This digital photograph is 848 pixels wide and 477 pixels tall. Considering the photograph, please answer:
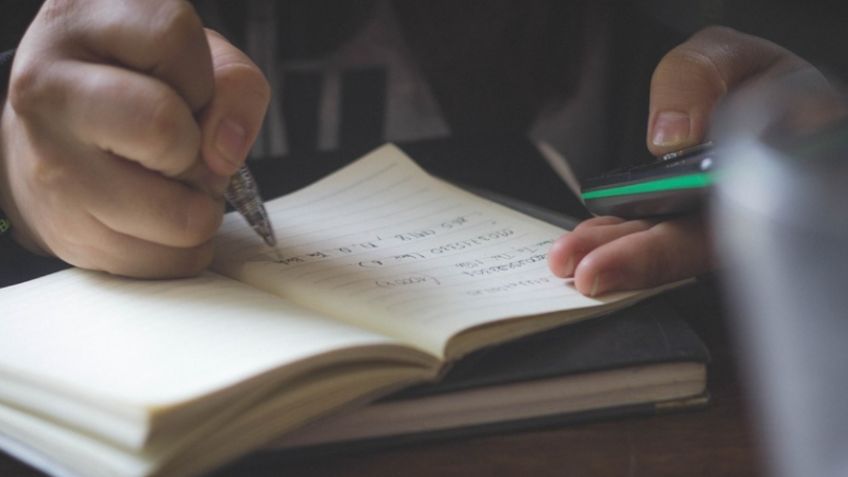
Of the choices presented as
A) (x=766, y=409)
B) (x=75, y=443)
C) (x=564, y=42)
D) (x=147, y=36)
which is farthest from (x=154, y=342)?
(x=564, y=42)

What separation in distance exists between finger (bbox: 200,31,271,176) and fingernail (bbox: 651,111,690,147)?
25 cm

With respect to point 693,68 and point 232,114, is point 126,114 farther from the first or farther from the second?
point 693,68

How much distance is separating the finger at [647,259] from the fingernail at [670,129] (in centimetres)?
6

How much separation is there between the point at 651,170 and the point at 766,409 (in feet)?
0.86

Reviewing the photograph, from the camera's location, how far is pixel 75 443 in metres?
0.40

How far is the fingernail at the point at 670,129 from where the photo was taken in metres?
0.59

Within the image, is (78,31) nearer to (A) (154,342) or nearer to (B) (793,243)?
(A) (154,342)

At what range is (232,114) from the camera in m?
0.54

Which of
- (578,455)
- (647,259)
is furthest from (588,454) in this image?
(647,259)

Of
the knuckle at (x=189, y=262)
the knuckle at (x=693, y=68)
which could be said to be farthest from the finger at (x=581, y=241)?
the knuckle at (x=189, y=262)

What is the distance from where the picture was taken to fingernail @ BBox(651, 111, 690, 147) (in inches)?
23.1

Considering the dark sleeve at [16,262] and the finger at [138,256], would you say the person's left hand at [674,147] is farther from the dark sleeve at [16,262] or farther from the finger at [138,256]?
the dark sleeve at [16,262]

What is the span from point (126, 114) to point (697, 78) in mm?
351

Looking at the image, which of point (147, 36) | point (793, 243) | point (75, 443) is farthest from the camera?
point (147, 36)
